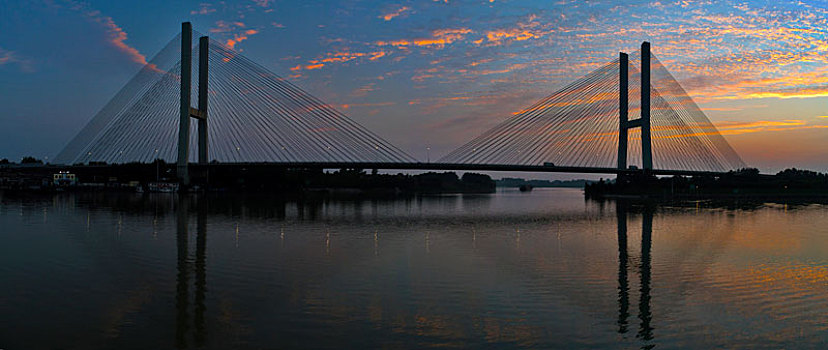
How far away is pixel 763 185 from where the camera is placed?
263 ft

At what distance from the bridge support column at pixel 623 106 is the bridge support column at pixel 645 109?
5.06 feet

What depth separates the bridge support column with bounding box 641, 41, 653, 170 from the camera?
1938 inches

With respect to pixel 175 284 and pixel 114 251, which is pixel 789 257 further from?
pixel 114 251

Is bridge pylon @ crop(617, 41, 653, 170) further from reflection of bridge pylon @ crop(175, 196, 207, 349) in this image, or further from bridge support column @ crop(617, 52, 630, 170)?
reflection of bridge pylon @ crop(175, 196, 207, 349)

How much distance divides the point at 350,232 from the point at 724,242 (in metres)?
13.5

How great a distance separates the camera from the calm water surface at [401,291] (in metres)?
7.55

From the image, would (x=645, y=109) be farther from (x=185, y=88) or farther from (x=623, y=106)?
(x=185, y=88)

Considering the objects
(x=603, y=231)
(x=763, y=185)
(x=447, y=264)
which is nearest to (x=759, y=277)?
(x=447, y=264)

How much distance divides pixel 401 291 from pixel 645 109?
4535cm

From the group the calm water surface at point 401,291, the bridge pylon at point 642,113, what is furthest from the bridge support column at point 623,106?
the calm water surface at point 401,291

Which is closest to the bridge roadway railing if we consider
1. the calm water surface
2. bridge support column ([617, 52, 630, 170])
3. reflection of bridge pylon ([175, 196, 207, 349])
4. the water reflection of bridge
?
bridge support column ([617, 52, 630, 170])

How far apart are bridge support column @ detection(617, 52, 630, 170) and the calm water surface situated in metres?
30.5

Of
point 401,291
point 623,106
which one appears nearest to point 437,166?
point 623,106

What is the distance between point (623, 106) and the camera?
49312 mm
